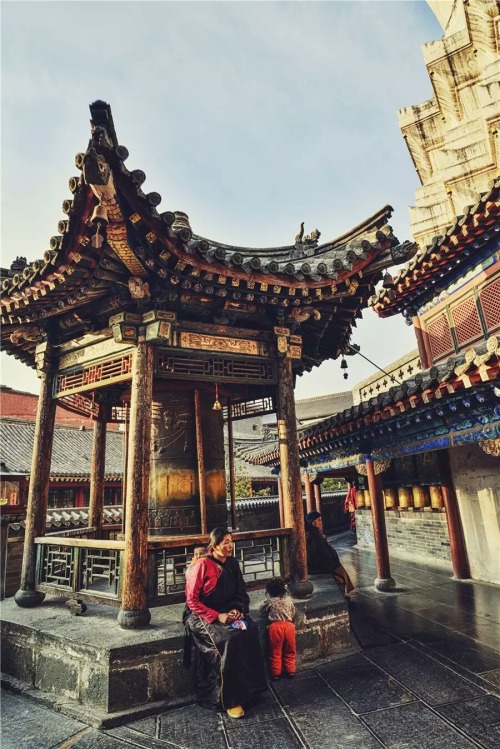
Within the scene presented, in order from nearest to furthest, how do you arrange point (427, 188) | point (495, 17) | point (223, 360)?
1. point (223, 360)
2. point (495, 17)
3. point (427, 188)

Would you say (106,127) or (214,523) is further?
(214,523)

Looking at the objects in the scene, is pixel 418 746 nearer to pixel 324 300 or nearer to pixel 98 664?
pixel 98 664

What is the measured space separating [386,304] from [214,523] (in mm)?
7487

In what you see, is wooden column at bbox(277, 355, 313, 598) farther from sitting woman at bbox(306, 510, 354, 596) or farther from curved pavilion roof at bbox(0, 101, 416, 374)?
sitting woman at bbox(306, 510, 354, 596)

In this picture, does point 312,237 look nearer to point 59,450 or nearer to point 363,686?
point 363,686

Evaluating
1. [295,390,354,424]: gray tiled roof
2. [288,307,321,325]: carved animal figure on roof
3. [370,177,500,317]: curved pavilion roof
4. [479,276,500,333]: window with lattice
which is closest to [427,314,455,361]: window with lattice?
[370,177,500,317]: curved pavilion roof

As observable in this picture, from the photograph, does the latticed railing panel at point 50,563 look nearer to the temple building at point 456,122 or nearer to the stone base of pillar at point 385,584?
the stone base of pillar at point 385,584

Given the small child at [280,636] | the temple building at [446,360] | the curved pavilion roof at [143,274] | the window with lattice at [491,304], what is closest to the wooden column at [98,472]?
the curved pavilion roof at [143,274]

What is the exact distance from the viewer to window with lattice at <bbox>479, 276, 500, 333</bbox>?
843 cm

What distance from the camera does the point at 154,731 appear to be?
13.0 feet

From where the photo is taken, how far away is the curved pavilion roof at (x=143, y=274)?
14.9 ft

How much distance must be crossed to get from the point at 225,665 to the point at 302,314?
478 cm

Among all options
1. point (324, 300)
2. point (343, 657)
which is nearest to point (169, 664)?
point (343, 657)

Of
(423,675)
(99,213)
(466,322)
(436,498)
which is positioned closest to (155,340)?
(99,213)
